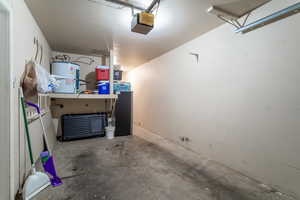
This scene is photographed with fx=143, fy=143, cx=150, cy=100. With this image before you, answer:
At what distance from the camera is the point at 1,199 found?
4.44 feet

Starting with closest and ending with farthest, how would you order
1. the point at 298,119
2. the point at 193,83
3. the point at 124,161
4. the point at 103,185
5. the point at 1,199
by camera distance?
1. the point at 1,199
2. the point at 298,119
3. the point at 103,185
4. the point at 124,161
5. the point at 193,83

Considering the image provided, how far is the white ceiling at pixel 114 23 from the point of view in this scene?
76.7 inches

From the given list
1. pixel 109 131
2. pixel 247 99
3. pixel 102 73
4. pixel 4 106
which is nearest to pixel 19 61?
pixel 4 106

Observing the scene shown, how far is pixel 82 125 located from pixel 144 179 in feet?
8.49

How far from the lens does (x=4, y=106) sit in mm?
1400

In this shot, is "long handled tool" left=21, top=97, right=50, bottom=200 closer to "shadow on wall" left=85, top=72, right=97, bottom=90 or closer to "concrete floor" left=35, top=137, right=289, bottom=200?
"concrete floor" left=35, top=137, right=289, bottom=200

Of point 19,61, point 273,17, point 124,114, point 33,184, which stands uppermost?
point 273,17

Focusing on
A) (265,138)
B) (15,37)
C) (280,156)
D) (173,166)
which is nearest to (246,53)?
(265,138)

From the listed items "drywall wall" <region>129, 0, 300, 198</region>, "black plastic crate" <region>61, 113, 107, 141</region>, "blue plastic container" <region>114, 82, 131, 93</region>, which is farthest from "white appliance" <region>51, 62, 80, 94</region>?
"drywall wall" <region>129, 0, 300, 198</region>

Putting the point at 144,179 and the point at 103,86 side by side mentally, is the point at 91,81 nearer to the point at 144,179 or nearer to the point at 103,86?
the point at 103,86

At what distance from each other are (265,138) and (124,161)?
2112 mm

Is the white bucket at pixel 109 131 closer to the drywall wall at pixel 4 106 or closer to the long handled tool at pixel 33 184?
the long handled tool at pixel 33 184

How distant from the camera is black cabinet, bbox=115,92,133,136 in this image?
4164mm

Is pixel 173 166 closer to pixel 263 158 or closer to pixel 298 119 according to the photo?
pixel 263 158
